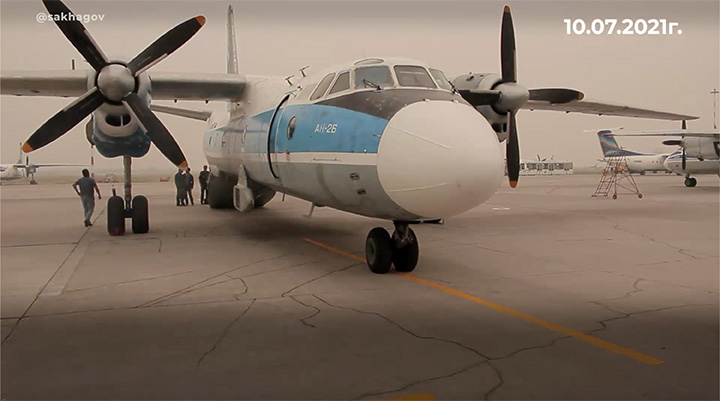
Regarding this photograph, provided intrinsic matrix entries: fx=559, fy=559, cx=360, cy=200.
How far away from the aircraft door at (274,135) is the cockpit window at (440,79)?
276 centimetres

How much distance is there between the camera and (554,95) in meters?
12.8

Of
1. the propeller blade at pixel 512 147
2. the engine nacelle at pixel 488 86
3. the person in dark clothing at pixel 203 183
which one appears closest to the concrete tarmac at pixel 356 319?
the propeller blade at pixel 512 147

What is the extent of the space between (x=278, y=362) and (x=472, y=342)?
1.57 meters

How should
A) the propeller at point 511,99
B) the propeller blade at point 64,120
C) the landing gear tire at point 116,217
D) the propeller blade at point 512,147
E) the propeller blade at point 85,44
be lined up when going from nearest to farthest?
the propeller blade at point 85,44
the propeller blade at point 64,120
the propeller at point 511,99
the propeller blade at point 512,147
the landing gear tire at point 116,217

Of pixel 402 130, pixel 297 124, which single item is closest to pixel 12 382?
pixel 402 130

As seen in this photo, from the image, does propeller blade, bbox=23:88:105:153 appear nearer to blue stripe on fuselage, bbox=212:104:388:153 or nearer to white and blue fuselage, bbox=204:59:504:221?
blue stripe on fuselage, bbox=212:104:388:153

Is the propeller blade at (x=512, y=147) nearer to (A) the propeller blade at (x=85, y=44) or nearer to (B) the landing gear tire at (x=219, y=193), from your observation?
(A) the propeller blade at (x=85, y=44)

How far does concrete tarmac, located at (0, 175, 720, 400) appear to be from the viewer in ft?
12.0

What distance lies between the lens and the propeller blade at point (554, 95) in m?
12.7

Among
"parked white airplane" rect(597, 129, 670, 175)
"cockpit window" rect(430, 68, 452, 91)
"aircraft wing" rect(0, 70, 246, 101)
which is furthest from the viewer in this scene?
"parked white airplane" rect(597, 129, 670, 175)

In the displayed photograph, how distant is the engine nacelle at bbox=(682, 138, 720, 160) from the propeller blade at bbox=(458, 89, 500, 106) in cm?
2318

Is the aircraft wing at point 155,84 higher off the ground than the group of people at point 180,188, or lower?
higher

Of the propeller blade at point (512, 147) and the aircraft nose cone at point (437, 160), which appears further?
the propeller blade at point (512, 147)

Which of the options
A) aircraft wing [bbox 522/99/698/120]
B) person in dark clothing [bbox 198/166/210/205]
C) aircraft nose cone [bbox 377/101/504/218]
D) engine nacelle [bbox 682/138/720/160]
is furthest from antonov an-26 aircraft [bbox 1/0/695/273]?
engine nacelle [bbox 682/138/720/160]
